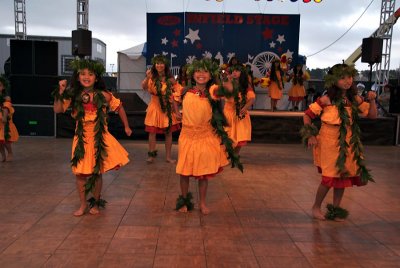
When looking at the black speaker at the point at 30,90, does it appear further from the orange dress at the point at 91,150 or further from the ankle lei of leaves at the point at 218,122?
the ankle lei of leaves at the point at 218,122

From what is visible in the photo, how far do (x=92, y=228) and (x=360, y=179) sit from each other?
235cm

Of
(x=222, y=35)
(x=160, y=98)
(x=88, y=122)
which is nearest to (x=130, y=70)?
(x=222, y=35)

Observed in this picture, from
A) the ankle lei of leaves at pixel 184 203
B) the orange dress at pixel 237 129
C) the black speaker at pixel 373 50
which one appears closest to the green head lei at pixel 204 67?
the ankle lei of leaves at pixel 184 203

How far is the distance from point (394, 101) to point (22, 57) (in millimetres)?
9018

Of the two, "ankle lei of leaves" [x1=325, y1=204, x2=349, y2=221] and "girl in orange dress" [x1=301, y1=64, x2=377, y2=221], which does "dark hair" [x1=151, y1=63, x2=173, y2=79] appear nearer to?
"girl in orange dress" [x1=301, y1=64, x2=377, y2=221]

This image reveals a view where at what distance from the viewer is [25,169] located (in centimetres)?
609

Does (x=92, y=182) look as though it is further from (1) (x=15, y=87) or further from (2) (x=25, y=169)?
(1) (x=15, y=87)

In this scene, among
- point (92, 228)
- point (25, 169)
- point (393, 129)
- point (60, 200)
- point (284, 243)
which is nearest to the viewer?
point (284, 243)

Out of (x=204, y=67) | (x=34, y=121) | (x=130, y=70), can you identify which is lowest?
(x=34, y=121)

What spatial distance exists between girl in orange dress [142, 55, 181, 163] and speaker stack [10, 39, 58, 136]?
4151 millimetres

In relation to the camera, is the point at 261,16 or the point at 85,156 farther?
the point at 261,16

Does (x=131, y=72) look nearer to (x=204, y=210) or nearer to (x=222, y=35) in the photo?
(x=222, y=35)

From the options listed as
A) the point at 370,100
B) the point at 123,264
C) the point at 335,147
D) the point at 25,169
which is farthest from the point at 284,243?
the point at 25,169

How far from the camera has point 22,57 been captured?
10.1m
